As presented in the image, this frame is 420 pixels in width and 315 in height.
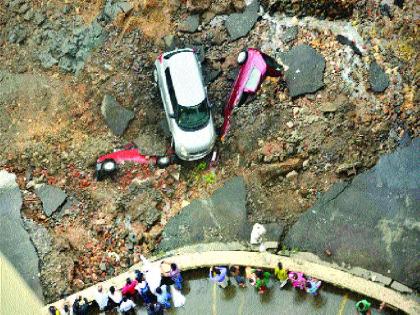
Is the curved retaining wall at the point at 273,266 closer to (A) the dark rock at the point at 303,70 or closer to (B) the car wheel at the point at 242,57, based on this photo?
(A) the dark rock at the point at 303,70

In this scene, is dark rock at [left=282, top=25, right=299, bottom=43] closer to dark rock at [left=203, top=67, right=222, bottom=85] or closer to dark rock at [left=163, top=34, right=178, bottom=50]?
dark rock at [left=203, top=67, right=222, bottom=85]

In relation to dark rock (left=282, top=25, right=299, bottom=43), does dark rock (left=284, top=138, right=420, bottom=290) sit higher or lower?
lower

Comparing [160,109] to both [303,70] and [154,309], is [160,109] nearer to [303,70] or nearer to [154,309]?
[303,70]

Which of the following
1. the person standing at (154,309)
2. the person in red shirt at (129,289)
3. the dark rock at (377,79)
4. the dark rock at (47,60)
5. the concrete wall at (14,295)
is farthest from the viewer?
the dark rock at (47,60)

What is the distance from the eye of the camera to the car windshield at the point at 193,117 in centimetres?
1302

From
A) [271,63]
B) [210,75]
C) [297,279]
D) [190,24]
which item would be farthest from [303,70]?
[297,279]

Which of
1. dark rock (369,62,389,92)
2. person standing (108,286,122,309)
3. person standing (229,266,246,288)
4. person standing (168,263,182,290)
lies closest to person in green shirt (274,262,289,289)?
person standing (229,266,246,288)

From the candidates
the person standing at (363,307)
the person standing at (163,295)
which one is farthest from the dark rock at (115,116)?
the person standing at (363,307)

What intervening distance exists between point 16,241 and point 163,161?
392cm

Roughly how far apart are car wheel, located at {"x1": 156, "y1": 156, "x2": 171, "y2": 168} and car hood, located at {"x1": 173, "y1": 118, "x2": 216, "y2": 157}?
45 centimetres

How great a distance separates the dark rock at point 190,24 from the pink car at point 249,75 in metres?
1.57

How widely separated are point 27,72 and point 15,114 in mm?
1237

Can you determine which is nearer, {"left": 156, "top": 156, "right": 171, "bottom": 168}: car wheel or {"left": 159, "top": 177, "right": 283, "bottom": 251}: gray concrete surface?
{"left": 159, "top": 177, "right": 283, "bottom": 251}: gray concrete surface

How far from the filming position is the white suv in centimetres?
1295
